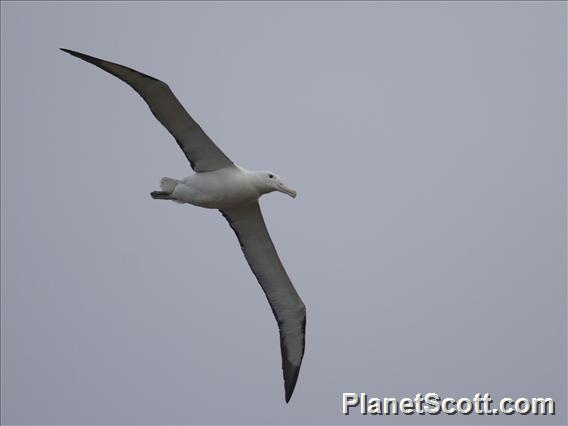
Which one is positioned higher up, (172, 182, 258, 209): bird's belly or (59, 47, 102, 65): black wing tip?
(59, 47, 102, 65): black wing tip

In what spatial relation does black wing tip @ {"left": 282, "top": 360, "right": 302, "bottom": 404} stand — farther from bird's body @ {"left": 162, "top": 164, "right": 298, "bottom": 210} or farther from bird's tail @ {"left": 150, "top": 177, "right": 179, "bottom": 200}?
bird's tail @ {"left": 150, "top": 177, "right": 179, "bottom": 200}

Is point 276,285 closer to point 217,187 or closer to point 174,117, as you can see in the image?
point 217,187

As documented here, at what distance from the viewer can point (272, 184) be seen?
14.9 meters

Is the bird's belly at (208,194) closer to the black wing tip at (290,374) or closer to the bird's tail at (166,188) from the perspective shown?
the bird's tail at (166,188)

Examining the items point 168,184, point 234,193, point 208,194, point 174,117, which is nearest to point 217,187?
point 208,194

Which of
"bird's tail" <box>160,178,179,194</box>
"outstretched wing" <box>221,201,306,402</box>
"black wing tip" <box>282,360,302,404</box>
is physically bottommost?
Answer: "black wing tip" <box>282,360,302,404</box>

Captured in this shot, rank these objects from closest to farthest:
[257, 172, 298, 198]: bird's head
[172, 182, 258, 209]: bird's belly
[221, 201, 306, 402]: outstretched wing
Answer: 1. [172, 182, 258, 209]: bird's belly
2. [257, 172, 298, 198]: bird's head
3. [221, 201, 306, 402]: outstretched wing

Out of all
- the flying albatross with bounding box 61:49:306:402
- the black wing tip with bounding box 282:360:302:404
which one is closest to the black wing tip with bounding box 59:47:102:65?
the flying albatross with bounding box 61:49:306:402

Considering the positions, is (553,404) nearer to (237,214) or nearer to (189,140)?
(237,214)

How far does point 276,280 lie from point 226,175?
2.43m

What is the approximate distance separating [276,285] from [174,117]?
3641mm

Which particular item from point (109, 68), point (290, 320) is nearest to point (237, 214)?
point (290, 320)

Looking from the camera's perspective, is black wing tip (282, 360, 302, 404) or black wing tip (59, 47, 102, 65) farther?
black wing tip (282, 360, 302, 404)

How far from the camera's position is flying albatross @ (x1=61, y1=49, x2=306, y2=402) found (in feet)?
46.1
